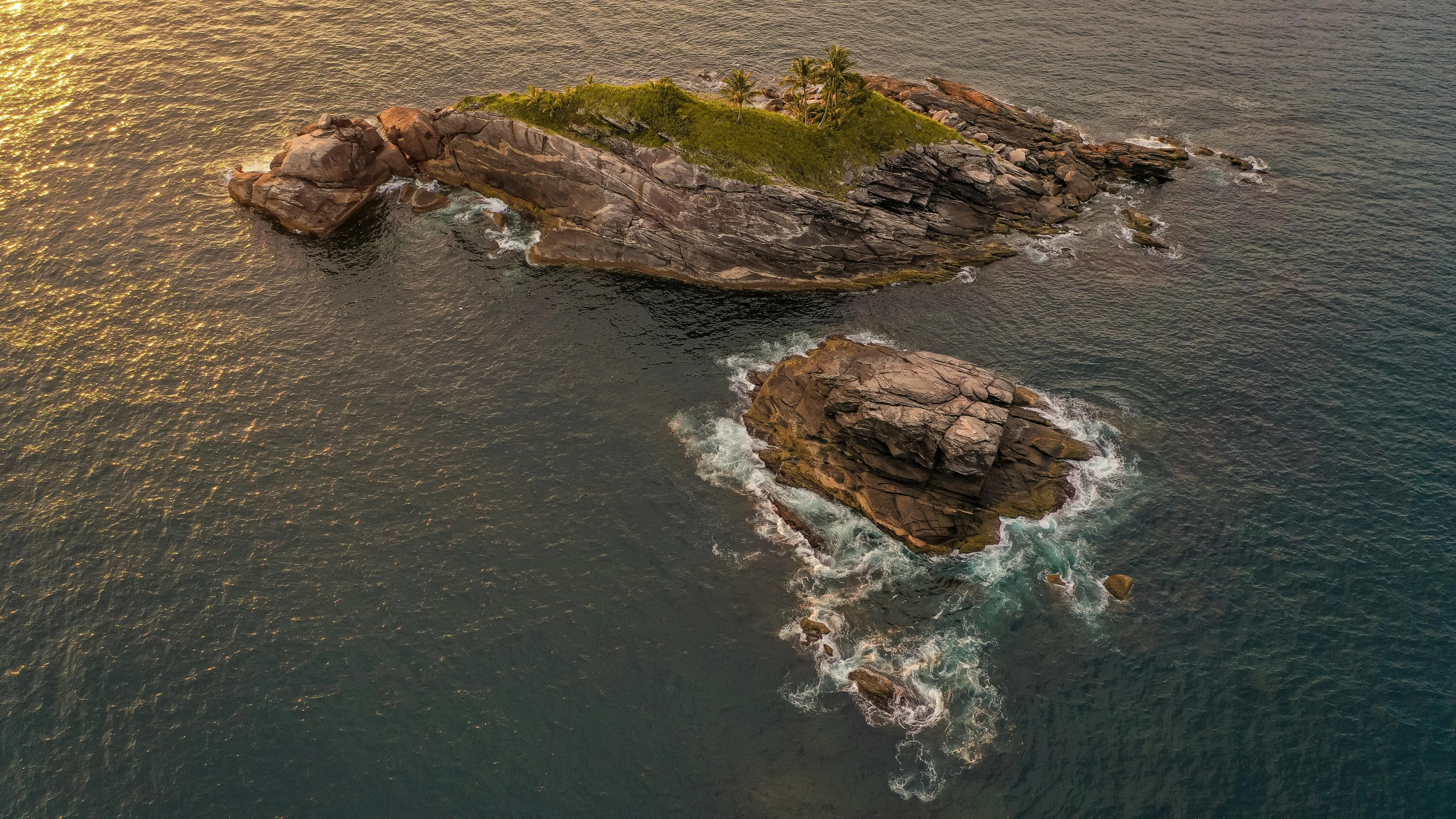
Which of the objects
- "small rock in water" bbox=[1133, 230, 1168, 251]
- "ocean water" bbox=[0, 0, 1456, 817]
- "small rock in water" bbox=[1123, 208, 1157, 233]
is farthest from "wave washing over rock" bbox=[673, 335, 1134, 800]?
"small rock in water" bbox=[1123, 208, 1157, 233]

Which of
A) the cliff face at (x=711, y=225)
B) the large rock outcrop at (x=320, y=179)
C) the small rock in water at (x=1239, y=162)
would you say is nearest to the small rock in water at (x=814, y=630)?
the cliff face at (x=711, y=225)

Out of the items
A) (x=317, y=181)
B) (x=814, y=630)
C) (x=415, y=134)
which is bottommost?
(x=814, y=630)

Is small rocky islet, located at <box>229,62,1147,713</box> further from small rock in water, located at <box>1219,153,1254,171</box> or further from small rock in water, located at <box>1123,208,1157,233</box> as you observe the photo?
small rock in water, located at <box>1219,153,1254,171</box>

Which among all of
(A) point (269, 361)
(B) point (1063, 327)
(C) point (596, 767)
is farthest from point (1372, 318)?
(A) point (269, 361)

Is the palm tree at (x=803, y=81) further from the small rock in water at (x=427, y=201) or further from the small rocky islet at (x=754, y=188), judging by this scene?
the small rock in water at (x=427, y=201)

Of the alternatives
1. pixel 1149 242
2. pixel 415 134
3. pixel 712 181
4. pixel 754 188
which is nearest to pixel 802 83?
pixel 754 188

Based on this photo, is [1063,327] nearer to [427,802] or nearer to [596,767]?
[596,767]

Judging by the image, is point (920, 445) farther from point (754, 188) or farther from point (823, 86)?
point (823, 86)

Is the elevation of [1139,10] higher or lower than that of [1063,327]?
higher
